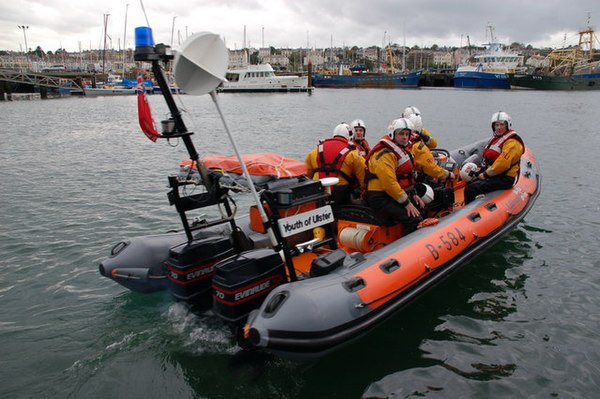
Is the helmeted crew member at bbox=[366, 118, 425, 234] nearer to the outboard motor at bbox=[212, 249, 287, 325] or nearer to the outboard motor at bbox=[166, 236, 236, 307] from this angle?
the outboard motor at bbox=[212, 249, 287, 325]

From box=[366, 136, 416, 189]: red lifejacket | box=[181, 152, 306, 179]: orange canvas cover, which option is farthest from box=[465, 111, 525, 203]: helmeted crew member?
box=[181, 152, 306, 179]: orange canvas cover

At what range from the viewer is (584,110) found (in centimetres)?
3069

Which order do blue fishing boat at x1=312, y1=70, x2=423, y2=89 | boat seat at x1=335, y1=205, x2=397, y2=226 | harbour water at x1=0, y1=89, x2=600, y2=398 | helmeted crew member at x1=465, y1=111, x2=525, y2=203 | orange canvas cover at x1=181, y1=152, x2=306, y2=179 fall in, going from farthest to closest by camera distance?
blue fishing boat at x1=312, y1=70, x2=423, y2=89 → helmeted crew member at x1=465, y1=111, x2=525, y2=203 → boat seat at x1=335, y1=205, x2=397, y2=226 → orange canvas cover at x1=181, y1=152, x2=306, y2=179 → harbour water at x1=0, y1=89, x2=600, y2=398

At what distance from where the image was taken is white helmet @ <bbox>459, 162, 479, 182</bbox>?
23.4ft

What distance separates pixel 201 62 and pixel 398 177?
2.90m

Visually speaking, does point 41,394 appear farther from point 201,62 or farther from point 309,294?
point 201,62

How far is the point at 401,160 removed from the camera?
534 centimetres

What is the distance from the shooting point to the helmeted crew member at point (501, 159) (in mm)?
6661

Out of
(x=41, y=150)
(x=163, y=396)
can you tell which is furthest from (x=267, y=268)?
(x=41, y=150)

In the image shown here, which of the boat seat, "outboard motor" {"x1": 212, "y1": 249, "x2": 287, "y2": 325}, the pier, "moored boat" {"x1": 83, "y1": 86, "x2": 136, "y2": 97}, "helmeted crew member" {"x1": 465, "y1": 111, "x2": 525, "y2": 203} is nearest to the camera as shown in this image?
"outboard motor" {"x1": 212, "y1": 249, "x2": 287, "y2": 325}

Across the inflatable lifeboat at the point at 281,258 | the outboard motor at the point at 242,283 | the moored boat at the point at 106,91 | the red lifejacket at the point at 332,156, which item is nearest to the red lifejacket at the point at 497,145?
the inflatable lifeboat at the point at 281,258

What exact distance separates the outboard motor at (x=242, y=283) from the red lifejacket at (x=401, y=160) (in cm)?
195

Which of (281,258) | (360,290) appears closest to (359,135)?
(281,258)

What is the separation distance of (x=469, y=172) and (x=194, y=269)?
4.76 meters
